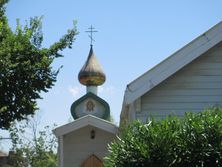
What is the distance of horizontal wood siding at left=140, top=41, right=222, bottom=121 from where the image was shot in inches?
398

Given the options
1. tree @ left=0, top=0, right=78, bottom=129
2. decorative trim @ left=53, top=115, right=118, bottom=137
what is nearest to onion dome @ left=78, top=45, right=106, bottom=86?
decorative trim @ left=53, top=115, right=118, bottom=137

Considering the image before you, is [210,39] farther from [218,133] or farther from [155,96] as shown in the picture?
[218,133]

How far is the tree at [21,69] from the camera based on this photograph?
403 inches

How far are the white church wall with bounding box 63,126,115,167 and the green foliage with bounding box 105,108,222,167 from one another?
26.2 ft

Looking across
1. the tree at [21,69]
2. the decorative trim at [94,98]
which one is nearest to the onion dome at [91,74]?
the decorative trim at [94,98]

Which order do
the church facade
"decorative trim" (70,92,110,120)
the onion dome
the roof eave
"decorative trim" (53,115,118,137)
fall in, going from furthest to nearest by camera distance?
the onion dome, "decorative trim" (70,92,110,120), "decorative trim" (53,115,118,137), the church facade, the roof eave

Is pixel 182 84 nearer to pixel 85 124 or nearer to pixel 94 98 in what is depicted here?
pixel 85 124

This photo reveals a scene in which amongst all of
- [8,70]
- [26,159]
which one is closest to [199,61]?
[8,70]

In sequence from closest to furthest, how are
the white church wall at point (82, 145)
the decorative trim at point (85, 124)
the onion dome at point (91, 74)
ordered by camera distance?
the decorative trim at point (85, 124)
the white church wall at point (82, 145)
the onion dome at point (91, 74)

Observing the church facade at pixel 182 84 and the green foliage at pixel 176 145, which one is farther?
the church facade at pixel 182 84

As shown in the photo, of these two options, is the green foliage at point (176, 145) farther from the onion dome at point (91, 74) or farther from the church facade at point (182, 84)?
the onion dome at point (91, 74)

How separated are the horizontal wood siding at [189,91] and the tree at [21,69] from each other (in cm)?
241

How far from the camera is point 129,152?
6.59 m

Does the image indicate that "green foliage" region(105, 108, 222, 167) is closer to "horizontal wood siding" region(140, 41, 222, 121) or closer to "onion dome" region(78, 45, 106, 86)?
"horizontal wood siding" region(140, 41, 222, 121)
